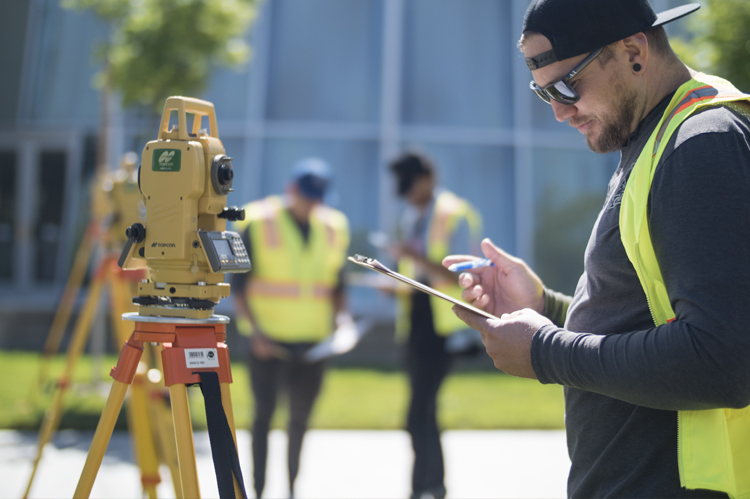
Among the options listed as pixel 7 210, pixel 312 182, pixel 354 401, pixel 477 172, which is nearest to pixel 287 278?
pixel 312 182

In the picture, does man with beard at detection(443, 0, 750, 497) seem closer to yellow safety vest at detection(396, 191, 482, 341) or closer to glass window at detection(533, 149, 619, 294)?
yellow safety vest at detection(396, 191, 482, 341)

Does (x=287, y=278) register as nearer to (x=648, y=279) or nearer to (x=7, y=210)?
(x=648, y=279)

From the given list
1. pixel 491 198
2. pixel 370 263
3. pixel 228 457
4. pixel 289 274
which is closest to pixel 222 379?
pixel 228 457

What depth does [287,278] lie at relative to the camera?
12.9 ft

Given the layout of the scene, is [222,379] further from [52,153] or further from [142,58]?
[52,153]

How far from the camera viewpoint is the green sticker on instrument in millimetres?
1719

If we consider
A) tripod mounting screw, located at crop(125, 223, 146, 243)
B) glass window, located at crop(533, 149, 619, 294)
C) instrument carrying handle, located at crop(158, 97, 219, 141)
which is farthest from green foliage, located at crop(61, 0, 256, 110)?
glass window, located at crop(533, 149, 619, 294)

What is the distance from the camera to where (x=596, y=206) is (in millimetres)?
9438

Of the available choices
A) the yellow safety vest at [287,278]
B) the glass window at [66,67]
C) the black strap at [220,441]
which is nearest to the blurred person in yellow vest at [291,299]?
the yellow safety vest at [287,278]

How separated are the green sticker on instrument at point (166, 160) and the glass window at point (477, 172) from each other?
7.99 m

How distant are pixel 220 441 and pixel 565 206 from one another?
8.54 metres

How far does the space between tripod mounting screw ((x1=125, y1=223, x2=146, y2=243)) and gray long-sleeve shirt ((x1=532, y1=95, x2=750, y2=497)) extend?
110 centimetres

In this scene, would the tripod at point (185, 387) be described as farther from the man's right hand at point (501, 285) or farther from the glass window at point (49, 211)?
the glass window at point (49, 211)

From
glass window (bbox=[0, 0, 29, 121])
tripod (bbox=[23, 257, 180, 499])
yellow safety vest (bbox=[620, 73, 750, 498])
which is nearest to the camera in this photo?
yellow safety vest (bbox=[620, 73, 750, 498])
